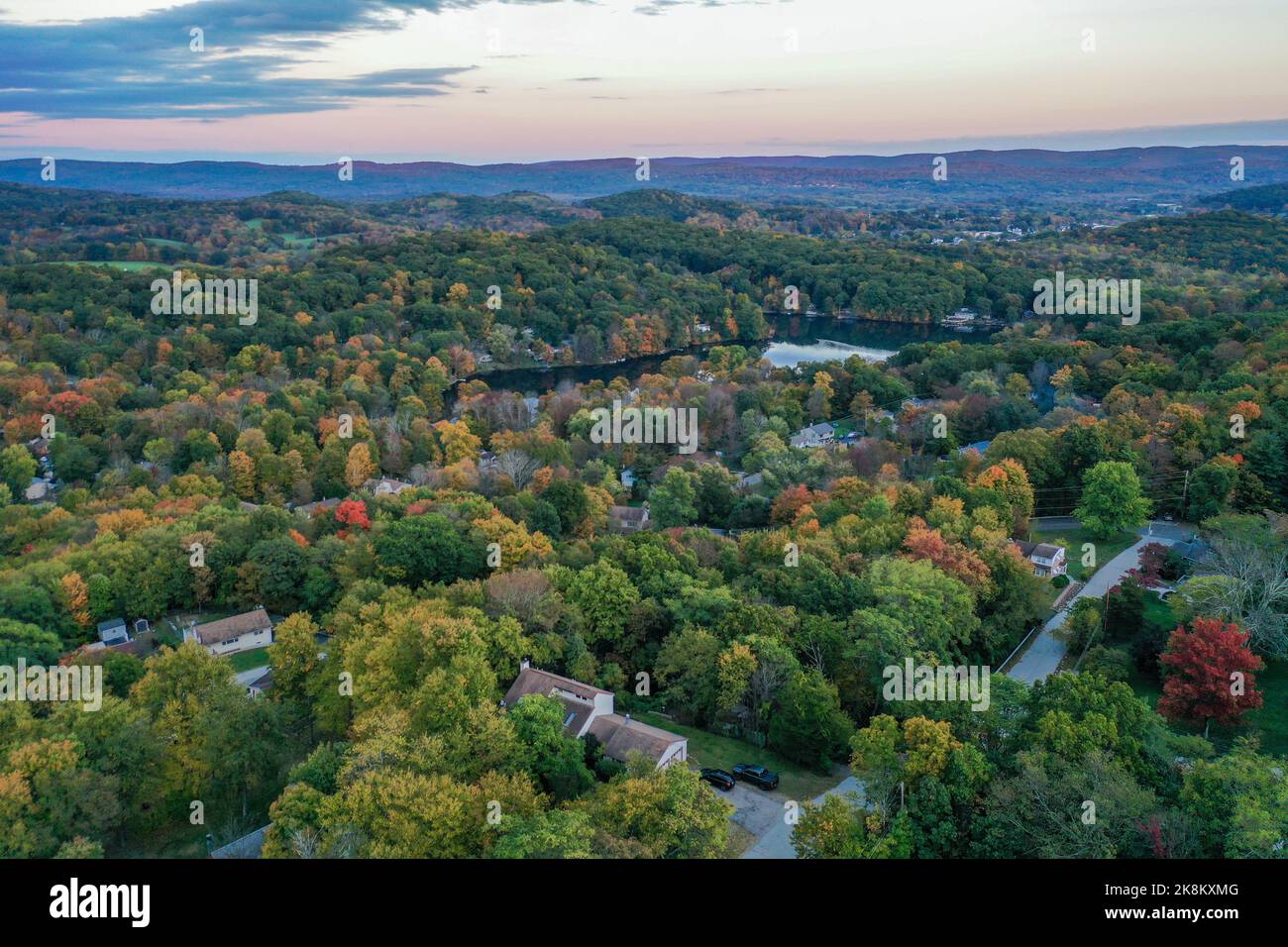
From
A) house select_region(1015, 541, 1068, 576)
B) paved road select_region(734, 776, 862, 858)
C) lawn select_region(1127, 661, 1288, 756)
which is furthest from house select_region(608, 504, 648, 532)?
lawn select_region(1127, 661, 1288, 756)

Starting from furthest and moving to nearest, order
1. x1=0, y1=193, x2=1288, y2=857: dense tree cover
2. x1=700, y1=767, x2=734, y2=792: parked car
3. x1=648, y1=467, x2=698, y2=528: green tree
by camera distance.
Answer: x1=648, y1=467, x2=698, y2=528: green tree
x1=700, y1=767, x2=734, y2=792: parked car
x1=0, y1=193, x2=1288, y2=857: dense tree cover

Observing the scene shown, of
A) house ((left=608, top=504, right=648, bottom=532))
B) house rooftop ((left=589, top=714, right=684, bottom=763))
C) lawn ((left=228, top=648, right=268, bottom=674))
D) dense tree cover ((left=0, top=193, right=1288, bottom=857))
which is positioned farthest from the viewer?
house ((left=608, top=504, right=648, bottom=532))

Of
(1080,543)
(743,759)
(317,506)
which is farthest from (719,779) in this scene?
(317,506)

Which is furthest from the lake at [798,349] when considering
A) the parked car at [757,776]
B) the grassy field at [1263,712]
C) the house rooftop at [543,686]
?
the parked car at [757,776]

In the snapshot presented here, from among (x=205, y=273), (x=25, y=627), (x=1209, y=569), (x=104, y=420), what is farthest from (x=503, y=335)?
(x=1209, y=569)

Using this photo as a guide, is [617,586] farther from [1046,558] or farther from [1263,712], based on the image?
[1263,712]

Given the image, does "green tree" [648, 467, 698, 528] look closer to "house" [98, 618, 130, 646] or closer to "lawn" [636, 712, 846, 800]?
"lawn" [636, 712, 846, 800]

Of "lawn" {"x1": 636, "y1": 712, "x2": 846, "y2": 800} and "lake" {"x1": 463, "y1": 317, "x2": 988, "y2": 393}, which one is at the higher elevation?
"lake" {"x1": 463, "y1": 317, "x2": 988, "y2": 393}
